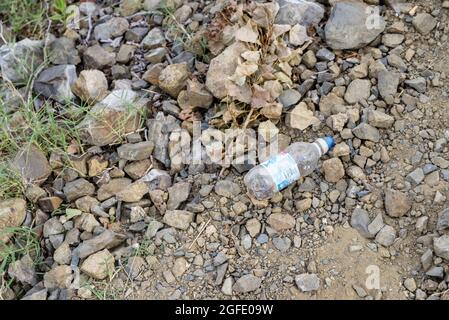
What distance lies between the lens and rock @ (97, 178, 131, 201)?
2.78 meters

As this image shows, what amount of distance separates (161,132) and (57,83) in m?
0.70

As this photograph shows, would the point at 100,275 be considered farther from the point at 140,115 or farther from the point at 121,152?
the point at 140,115

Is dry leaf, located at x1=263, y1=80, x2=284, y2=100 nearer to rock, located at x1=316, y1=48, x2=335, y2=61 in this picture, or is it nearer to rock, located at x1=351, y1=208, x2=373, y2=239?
rock, located at x1=316, y1=48, x2=335, y2=61

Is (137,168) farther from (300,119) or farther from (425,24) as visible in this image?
(425,24)

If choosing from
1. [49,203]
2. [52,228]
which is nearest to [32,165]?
[49,203]

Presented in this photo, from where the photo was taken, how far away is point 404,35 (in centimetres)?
294

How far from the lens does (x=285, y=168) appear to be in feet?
8.55

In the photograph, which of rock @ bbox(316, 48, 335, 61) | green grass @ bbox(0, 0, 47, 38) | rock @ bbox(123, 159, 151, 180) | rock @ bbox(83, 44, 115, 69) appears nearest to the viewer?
rock @ bbox(123, 159, 151, 180)

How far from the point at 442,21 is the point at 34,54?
7.36 feet

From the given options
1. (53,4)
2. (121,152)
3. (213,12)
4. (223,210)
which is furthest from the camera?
(53,4)

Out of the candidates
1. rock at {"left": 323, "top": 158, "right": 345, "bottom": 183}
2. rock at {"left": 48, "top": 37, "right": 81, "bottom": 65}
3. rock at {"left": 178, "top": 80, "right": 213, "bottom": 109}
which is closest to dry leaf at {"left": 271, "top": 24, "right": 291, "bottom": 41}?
rock at {"left": 178, "top": 80, "right": 213, "bottom": 109}

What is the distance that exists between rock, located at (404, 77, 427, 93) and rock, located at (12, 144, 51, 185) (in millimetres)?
1839

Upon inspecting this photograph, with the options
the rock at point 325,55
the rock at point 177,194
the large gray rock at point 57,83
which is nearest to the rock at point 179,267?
the rock at point 177,194
